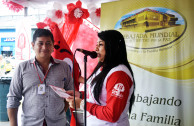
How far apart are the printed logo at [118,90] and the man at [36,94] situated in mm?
760

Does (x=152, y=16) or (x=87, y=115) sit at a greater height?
(x=152, y=16)

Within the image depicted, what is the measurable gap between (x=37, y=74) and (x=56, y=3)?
1670 millimetres

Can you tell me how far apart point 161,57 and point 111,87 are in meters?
1.62

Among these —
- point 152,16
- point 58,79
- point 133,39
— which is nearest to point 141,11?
point 152,16

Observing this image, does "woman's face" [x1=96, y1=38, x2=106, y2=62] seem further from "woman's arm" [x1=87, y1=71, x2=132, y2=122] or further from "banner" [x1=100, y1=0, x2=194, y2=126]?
"banner" [x1=100, y1=0, x2=194, y2=126]

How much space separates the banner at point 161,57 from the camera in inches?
93.0

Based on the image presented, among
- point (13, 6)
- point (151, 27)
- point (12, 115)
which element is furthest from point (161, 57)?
point (13, 6)

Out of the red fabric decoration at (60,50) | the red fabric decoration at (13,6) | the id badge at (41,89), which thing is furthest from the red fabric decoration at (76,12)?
the id badge at (41,89)

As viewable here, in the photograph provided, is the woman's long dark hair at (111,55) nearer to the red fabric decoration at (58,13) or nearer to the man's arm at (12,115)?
the man's arm at (12,115)

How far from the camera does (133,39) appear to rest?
108 inches

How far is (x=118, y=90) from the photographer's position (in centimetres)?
110

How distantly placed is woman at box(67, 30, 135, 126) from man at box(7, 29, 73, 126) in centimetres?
46

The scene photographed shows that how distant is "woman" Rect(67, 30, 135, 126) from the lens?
1.11m

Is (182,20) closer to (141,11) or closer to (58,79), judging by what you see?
(141,11)
